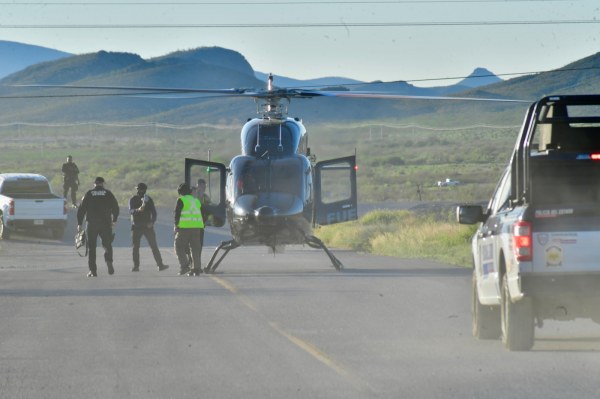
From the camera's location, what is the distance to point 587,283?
1273 cm

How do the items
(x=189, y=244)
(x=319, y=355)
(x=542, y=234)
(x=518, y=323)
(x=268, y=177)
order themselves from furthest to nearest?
(x=268, y=177), (x=189, y=244), (x=319, y=355), (x=518, y=323), (x=542, y=234)

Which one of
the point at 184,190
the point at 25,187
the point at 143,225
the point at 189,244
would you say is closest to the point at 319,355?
the point at 184,190

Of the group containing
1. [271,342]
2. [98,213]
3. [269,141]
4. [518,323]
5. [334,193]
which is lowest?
[271,342]

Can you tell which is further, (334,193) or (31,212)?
(31,212)

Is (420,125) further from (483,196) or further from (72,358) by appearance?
(72,358)

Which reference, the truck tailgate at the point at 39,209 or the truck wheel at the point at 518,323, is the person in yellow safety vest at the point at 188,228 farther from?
the truck tailgate at the point at 39,209

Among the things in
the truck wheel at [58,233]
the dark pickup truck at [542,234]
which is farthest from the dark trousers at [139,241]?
the truck wheel at [58,233]

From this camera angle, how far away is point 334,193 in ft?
99.5

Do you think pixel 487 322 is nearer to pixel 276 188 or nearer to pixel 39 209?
pixel 276 188

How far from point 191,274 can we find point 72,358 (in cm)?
1362

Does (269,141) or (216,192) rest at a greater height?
(269,141)

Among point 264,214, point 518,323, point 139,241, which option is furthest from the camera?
point 139,241

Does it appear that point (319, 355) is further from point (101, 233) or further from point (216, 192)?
point (216, 192)

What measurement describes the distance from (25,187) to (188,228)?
804 inches
